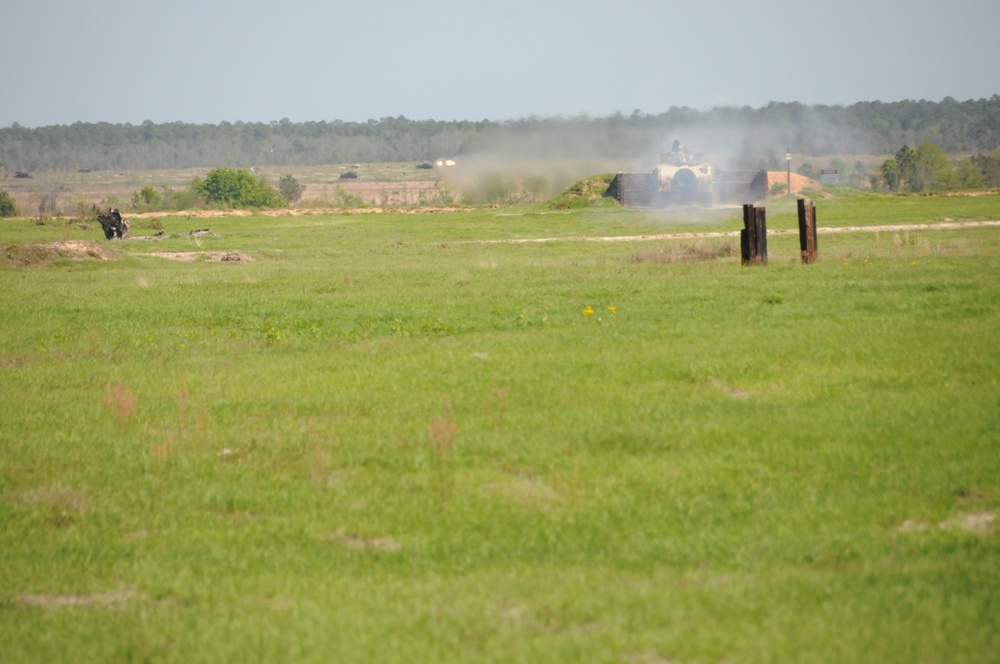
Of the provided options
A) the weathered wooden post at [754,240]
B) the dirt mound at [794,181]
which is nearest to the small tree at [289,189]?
the dirt mound at [794,181]

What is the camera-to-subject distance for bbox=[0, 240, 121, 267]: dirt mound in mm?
33906

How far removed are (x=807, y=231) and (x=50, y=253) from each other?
21.8 m

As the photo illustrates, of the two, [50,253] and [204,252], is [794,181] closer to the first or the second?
[204,252]

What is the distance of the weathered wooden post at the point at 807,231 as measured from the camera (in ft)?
85.7

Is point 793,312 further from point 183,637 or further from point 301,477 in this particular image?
point 183,637

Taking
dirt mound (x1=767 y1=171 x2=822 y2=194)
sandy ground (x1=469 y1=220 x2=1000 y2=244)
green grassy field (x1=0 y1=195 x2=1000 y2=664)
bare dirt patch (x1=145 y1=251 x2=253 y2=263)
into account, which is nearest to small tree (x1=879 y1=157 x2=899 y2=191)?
dirt mound (x1=767 y1=171 x2=822 y2=194)

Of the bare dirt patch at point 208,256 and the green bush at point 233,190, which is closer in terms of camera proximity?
the bare dirt patch at point 208,256

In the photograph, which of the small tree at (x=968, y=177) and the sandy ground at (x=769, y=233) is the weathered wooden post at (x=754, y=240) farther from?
the small tree at (x=968, y=177)

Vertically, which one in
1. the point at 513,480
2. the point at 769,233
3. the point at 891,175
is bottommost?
the point at 513,480

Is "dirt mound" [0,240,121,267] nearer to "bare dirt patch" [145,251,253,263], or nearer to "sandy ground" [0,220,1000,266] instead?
"sandy ground" [0,220,1000,266]

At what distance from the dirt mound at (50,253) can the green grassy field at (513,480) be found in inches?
579

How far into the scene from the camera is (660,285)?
72.5ft

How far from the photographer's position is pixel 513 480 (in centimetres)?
946

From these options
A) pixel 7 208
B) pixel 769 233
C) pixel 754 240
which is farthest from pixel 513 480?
pixel 7 208
